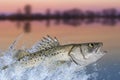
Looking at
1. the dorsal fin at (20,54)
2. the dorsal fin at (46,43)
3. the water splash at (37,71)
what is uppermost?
the dorsal fin at (46,43)

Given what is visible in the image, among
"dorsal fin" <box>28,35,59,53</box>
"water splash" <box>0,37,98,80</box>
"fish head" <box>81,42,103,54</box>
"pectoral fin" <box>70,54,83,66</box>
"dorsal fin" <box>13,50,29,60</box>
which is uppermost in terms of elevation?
"dorsal fin" <box>28,35,59,53</box>

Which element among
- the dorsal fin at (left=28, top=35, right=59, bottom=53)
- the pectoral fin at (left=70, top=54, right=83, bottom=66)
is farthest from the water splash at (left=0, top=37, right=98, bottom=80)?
the dorsal fin at (left=28, top=35, right=59, bottom=53)

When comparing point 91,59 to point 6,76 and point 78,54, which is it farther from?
point 6,76

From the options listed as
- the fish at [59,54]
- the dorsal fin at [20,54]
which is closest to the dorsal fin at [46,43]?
the fish at [59,54]

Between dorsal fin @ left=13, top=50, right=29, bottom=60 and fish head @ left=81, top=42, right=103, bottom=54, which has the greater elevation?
fish head @ left=81, top=42, right=103, bottom=54

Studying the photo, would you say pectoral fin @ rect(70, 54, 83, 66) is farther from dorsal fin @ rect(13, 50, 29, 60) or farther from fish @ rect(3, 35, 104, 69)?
dorsal fin @ rect(13, 50, 29, 60)

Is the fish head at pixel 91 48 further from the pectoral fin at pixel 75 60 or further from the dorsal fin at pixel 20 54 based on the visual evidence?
the dorsal fin at pixel 20 54

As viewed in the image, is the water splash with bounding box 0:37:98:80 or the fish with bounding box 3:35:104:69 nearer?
the fish with bounding box 3:35:104:69

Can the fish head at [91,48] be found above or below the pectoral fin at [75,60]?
above
